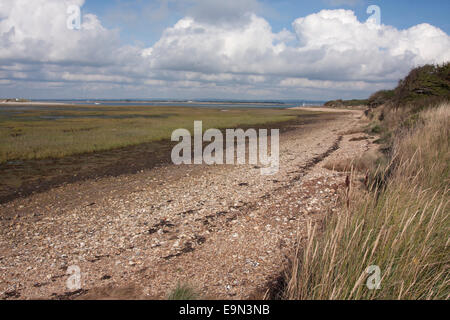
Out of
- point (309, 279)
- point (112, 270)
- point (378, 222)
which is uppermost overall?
point (378, 222)

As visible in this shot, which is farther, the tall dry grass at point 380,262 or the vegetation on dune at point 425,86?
the vegetation on dune at point 425,86

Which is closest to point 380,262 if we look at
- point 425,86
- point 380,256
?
point 380,256

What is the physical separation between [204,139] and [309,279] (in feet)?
85.4

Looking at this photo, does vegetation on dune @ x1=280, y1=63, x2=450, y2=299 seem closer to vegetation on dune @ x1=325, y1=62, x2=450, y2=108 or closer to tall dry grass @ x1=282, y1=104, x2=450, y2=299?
tall dry grass @ x1=282, y1=104, x2=450, y2=299

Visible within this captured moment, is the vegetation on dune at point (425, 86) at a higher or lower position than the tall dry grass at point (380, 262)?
higher

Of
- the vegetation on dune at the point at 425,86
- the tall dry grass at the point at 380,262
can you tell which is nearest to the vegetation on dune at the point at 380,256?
the tall dry grass at the point at 380,262

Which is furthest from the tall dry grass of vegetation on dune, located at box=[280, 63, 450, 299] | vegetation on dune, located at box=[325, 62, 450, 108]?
vegetation on dune, located at box=[325, 62, 450, 108]

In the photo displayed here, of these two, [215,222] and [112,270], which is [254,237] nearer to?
[215,222]

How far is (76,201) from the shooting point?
10.7m

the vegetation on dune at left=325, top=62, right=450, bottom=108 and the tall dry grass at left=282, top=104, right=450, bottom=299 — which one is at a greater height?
the vegetation on dune at left=325, top=62, right=450, bottom=108

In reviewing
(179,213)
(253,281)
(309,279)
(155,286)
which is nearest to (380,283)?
(309,279)

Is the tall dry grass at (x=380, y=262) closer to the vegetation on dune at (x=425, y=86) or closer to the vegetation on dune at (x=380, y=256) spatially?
the vegetation on dune at (x=380, y=256)

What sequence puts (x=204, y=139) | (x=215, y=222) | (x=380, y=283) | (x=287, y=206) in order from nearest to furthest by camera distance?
(x=380, y=283)
(x=215, y=222)
(x=287, y=206)
(x=204, y=139)

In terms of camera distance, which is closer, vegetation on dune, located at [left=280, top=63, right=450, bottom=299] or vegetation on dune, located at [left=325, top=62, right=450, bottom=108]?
vegetation on dune, located at [left=280, top=63, right=450, bottom=299]
